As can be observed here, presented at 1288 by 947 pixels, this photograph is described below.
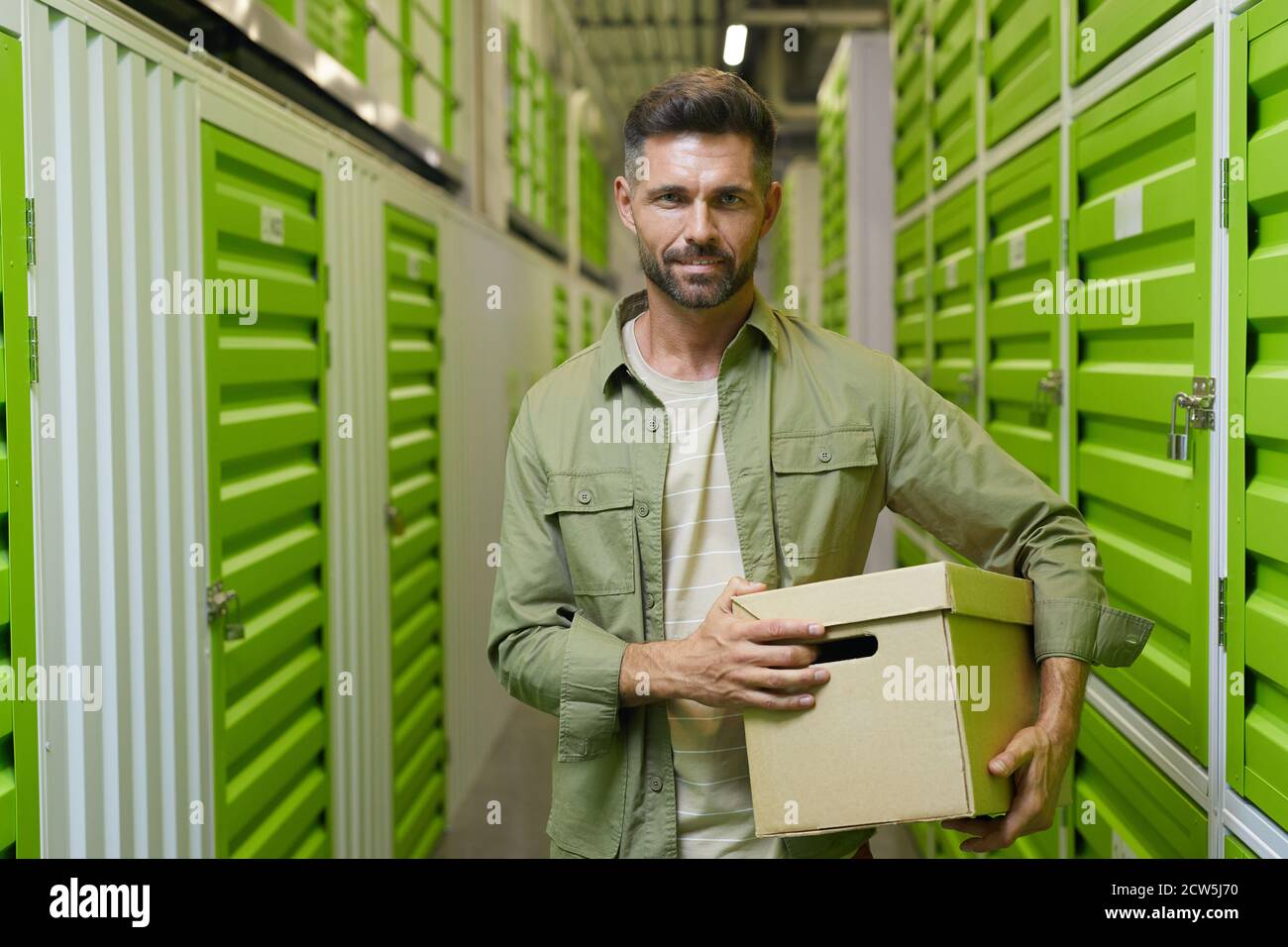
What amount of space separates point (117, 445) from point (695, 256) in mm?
1205

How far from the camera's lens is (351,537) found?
3.89m

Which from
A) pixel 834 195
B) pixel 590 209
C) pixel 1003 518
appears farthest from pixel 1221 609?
pixel 590 209

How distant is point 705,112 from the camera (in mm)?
1997

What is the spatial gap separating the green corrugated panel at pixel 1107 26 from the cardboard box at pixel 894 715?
1217 millimetres

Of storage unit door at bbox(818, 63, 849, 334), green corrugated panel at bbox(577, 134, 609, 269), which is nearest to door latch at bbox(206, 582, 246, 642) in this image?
storage unit door at bbox(818, 63, 849, 334)

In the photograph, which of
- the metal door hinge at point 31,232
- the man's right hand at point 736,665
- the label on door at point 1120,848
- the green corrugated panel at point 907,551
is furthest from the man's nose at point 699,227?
the green corrugated panel at point 907,551

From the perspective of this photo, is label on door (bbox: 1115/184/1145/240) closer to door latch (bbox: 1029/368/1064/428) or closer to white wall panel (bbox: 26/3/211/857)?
door latch (bbox: 1029/368/1064/428)

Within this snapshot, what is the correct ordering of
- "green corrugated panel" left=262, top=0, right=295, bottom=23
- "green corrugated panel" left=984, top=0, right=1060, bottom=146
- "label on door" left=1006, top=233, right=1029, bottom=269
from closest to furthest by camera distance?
"green corrugated panel" left=984, top=0, right=1060, bottom=146, "label on door" left=1006, top=233, right=1029, bottom=269, "green corrugated panel" left=262, top=0, right=295, bottom=23

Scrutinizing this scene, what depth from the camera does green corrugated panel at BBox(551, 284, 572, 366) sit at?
28.9 feet

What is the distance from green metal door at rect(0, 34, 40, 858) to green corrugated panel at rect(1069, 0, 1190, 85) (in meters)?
2.05

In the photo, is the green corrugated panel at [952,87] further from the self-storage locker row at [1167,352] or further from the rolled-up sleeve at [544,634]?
the rolled-up sleeve at [544,634]

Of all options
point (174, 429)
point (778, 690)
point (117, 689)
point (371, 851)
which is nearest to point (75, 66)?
point (174, 429)

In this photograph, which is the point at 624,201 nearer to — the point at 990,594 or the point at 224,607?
the point at 990,594

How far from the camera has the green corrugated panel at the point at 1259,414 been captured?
72.9 inches
